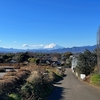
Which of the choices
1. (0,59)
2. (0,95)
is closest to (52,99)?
(0,95)

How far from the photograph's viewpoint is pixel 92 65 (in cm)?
4731

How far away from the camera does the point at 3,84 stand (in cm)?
1323

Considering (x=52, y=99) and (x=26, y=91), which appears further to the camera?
(x=52, y=99)

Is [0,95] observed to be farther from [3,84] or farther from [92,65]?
[92,65]

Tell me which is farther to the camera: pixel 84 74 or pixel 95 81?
pixel 84 74

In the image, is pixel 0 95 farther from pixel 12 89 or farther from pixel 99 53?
pixel 99 53

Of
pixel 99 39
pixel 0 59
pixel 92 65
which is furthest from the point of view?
pixel 0 59

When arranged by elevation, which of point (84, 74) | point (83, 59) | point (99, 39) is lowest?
point (84, 74)

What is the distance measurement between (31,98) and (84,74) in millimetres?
35323

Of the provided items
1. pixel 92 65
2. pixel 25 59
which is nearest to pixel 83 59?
pixel 92 65

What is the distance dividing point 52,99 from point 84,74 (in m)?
31.1

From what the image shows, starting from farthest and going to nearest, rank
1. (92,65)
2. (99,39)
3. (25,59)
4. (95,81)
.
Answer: (25,59), (92,65), (99,39), (95,81)

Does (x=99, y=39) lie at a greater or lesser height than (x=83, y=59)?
greater

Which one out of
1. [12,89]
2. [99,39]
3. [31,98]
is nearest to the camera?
[31,98]
